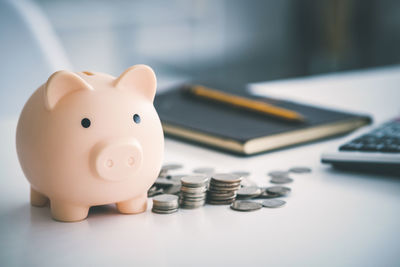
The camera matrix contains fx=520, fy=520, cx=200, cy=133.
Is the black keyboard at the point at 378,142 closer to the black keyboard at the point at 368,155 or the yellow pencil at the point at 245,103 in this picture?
the black keyboard at the point at 368,155

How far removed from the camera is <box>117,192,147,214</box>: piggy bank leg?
0.63 meters

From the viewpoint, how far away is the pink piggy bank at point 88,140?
56 cm

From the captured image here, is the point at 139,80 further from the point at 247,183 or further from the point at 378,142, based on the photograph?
the point at 378,142

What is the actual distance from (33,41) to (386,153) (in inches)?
41.8

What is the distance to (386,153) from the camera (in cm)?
80

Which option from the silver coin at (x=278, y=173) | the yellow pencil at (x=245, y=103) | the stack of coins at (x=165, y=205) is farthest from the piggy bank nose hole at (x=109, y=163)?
the yellow pencil at (x=245, y=103)

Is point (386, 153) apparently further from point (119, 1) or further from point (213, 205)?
point (119, 1)

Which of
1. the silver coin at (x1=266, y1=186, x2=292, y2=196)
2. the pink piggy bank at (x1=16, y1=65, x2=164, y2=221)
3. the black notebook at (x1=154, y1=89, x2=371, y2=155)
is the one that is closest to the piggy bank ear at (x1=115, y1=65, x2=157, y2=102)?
the pink piggy bank at (x1=16, y1=65, x2=164, y2=221)

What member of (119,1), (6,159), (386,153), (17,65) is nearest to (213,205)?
(386,153)

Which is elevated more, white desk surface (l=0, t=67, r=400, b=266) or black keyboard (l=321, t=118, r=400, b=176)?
black keyboard (l=321, t=118, r=400, b=176)

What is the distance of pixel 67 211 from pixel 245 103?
0.63m

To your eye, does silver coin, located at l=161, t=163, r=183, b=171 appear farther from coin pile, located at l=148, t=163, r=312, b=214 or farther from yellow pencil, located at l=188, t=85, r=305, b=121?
yellow pencil, located at l=188, t=85, r=305, b=121

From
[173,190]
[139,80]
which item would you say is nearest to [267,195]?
[173,190]

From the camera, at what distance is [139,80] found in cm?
61
